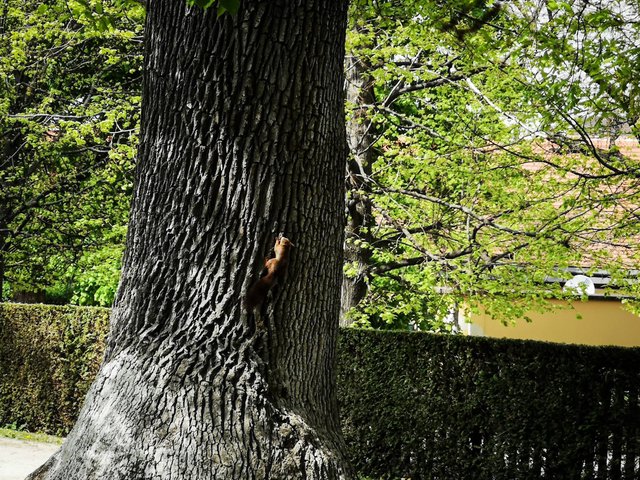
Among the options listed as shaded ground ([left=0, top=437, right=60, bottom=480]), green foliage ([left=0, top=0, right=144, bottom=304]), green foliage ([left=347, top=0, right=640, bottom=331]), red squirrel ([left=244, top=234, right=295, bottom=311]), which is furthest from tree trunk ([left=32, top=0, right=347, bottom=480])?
green foliage ([left=0, top=0, right=144, bottom=304])

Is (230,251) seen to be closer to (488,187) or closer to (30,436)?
(488,187)

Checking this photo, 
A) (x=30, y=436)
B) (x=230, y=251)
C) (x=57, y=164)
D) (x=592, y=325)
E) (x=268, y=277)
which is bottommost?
(x=30, y=436)

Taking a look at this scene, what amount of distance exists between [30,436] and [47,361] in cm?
129

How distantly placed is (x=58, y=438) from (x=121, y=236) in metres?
5.85

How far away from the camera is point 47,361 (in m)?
12.3

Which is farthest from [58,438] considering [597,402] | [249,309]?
[249,309]

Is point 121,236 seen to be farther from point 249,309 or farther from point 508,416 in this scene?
point 249,309

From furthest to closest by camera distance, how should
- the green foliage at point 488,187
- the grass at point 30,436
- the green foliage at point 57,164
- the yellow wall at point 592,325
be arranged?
the yellow wall at point 592,325 → the green foliage at point 57,164 → the grass at point 30,436 → the green foliage at point 488,187

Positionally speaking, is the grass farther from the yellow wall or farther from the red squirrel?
the yellow wall

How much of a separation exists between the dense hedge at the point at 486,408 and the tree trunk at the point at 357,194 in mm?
2805

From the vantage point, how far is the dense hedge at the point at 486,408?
8.09m

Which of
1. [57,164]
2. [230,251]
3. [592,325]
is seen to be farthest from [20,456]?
[592,325]

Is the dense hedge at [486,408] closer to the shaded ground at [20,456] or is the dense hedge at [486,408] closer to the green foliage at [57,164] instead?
the shaded ground at [20,456]

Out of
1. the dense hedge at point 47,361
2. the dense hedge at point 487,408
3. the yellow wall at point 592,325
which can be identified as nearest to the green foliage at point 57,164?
the dense hedge at point 47,361
